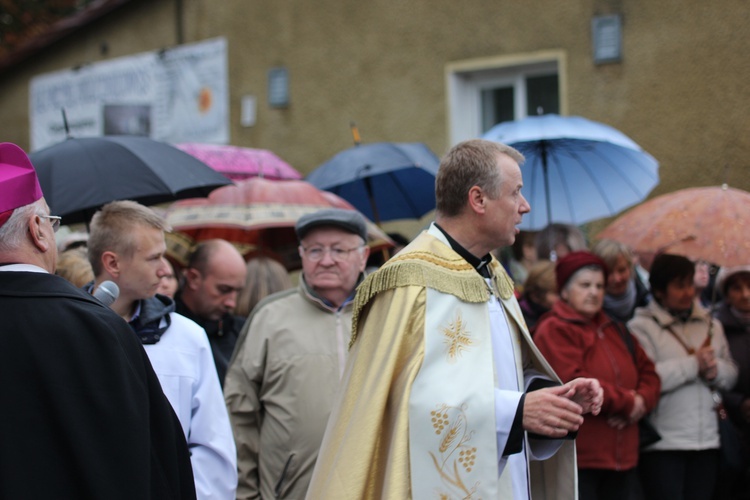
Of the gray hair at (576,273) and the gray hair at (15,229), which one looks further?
the gray hair at (576,273)

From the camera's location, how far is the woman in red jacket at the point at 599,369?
5.16 meters

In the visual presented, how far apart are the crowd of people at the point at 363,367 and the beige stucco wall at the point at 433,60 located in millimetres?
2765

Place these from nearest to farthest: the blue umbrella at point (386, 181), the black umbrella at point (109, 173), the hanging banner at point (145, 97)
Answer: the black umbrella at point (109, 173)
the blue umbrella at point (386, 181)
the hanging banner at point (145, 97)

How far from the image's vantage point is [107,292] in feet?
11.5

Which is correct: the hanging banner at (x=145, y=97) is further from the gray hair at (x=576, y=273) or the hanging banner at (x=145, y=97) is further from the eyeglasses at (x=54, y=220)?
the eyeglasses at (x=54, y=220)

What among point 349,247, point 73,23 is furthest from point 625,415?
point 73,23

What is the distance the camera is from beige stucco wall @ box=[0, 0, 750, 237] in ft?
27.2

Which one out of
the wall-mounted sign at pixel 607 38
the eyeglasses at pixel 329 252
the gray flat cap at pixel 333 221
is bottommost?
the eyeglasses at pixel 329 252

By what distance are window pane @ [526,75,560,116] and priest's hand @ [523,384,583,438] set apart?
660 cm

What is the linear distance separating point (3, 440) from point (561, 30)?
24.6ft

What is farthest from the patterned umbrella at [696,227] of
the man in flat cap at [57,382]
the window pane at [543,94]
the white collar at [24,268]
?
the window pane at [543,94]

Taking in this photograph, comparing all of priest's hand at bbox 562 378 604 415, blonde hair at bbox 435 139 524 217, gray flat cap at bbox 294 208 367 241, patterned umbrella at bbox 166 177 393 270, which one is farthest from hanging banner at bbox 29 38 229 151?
priest's hand at bbox 562 378 604 415

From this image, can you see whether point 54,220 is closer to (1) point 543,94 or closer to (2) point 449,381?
(2) point 449,381

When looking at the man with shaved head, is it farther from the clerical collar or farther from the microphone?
the clerical collar
